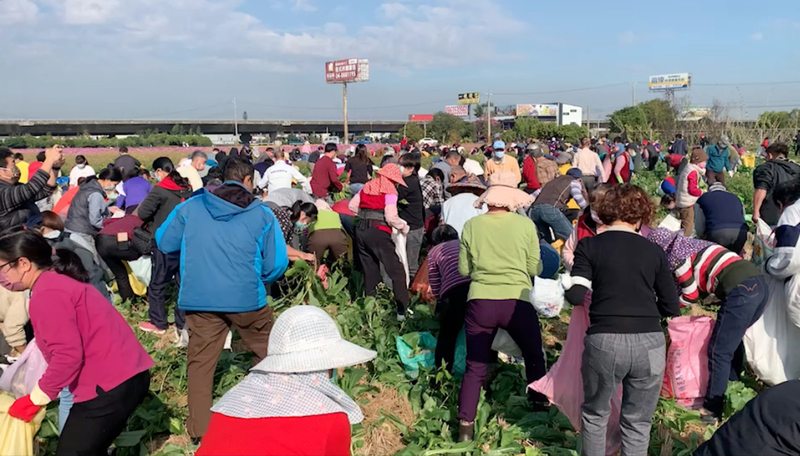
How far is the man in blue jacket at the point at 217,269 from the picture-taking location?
3.40 metres

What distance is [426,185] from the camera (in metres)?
7.31

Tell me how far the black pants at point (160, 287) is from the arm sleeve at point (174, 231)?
5.52 ft

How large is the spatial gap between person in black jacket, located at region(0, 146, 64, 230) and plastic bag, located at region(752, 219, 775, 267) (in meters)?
5.54

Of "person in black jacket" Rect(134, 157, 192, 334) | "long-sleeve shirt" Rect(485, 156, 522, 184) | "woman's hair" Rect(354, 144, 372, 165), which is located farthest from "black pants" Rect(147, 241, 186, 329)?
"long-sleeve shirt" Rect(485, 156, 522, 184)

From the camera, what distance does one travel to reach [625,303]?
108 inches

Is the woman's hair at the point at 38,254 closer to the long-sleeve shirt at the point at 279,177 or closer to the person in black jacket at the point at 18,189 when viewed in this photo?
the person in black jacket at the point at 18,189

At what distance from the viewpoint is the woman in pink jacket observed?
253cm

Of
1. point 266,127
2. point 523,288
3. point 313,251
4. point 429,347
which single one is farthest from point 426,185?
point 266,127

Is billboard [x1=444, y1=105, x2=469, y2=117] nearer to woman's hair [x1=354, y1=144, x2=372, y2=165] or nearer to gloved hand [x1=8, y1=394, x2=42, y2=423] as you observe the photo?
woman's hair [x1=354, y1=144, x2=372, y2=165]

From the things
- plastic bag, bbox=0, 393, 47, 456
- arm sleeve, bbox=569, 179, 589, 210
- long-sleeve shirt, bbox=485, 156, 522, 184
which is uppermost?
long-sleeve shirt, bbox=485, 156, 522, 184

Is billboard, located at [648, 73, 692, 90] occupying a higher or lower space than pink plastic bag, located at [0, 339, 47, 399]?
higher

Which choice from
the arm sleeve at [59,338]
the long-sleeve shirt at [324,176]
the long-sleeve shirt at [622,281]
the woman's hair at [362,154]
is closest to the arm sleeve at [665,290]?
the long-sleeve shirt at [622,281]

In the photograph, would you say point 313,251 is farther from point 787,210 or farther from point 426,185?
point 787,210

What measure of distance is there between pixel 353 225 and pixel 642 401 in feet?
13.0
